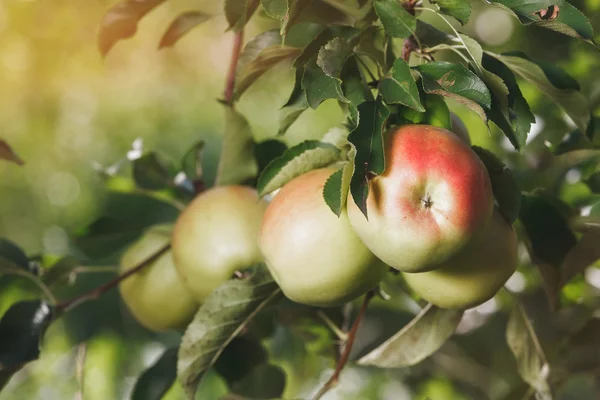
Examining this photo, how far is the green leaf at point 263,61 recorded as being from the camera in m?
0.45

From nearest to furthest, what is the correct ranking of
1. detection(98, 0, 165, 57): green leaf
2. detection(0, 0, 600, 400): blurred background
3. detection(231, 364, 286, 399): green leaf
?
detection(98, 0, 165, 57): green leaf < detection(231, 364, 286, 399): green leaf < detection(0, 0, 600, 400): blurred background

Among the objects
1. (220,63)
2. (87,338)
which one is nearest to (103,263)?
(87,338)

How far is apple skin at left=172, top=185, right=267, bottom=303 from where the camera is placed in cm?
53

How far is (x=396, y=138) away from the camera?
0.39 metres

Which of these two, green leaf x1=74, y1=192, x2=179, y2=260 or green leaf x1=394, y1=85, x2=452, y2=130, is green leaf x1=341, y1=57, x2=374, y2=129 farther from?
green leaf x1=74, y1=192, x2=179, y2=260

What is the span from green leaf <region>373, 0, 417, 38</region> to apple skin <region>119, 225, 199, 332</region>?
298 mm

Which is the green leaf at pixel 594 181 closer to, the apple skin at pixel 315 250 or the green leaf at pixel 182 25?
the apple skin at pixel 315 250

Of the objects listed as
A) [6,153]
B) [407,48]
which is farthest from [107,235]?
[407,48]

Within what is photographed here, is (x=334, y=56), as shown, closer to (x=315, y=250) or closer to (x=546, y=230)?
(x=315, y=250)

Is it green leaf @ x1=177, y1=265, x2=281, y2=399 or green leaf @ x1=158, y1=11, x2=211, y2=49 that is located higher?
green leaf @ x1=158, y1=11, x2=211, y2=49

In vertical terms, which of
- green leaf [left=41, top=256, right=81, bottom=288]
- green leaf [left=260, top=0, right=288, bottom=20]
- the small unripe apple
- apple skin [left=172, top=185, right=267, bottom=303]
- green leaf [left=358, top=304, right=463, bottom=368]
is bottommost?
green leaf [left=358, top=304, right=463, bottom=368]

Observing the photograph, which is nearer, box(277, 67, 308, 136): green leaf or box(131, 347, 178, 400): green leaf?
box(277, 67, 308, 136): green leaf

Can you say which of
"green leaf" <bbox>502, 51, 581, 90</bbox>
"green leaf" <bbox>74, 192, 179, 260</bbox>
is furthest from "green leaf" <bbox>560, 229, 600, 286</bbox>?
"green leaf" <bbox>74, 192, 179, 260</bbox>

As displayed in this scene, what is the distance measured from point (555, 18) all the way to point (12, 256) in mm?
479
